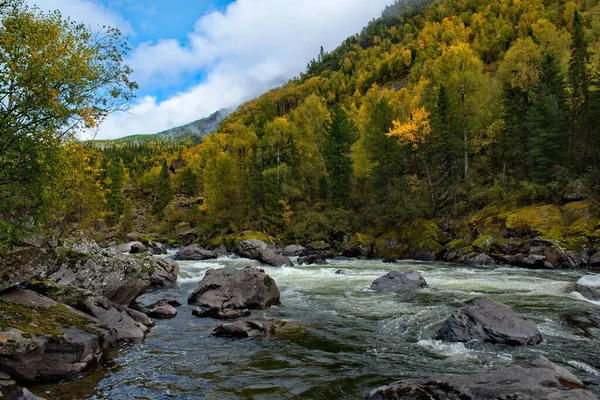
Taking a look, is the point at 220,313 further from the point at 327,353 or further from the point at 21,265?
the point at 21,265

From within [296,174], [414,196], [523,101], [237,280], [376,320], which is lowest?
[376,320]

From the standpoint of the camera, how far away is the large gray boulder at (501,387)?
6.40 meters

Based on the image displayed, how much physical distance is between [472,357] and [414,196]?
3529 centimetres

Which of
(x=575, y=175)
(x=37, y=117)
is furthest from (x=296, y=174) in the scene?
(x=37, y=117)

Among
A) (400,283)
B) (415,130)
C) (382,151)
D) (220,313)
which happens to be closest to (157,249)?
(382,151)

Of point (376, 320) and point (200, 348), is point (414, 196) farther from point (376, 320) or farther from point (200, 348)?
point (200, 348)

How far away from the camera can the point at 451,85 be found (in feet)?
154

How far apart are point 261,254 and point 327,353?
25883mm

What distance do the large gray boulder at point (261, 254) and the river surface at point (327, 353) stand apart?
1569cm

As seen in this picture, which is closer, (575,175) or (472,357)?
(472,357)

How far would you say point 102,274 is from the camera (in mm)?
15984

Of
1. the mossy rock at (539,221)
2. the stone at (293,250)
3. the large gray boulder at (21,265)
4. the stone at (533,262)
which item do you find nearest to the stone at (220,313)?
the large gray boulder at (21,265)

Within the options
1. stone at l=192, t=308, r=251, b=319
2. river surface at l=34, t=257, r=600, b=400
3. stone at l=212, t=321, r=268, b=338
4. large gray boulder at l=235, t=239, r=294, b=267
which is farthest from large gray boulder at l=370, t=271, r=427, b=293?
large gray boulder at l=235, t=239, r=294, b=267

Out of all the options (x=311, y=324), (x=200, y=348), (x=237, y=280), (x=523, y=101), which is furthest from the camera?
(x=523, y=101)
